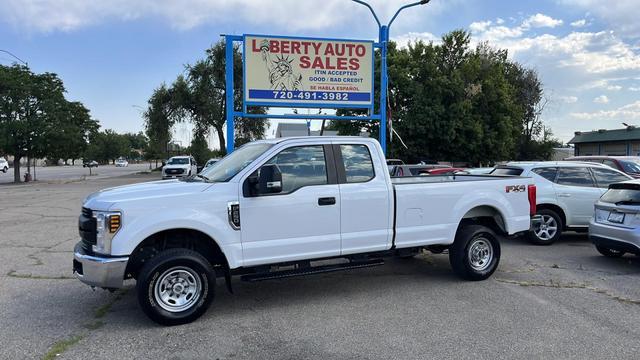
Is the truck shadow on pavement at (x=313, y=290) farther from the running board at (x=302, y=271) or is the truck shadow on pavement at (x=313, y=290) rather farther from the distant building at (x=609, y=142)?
the distant building at (x=609, y=142)

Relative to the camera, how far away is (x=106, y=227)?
191 inches

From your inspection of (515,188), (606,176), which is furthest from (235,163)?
(606,176)

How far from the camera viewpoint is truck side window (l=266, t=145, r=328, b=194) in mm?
5621

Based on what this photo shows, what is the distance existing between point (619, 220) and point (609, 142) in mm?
54429

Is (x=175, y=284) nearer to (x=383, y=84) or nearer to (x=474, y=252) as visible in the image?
(x=474, y=252)

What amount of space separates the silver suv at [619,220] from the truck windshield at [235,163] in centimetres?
560

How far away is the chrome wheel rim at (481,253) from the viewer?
677 centimetres

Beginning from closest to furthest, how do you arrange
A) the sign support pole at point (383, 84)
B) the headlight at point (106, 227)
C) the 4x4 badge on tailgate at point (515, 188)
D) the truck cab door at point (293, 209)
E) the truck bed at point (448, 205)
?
the headlight at point (106, 227), the truck cab door at point (293, 209), the truck bed at point (448, 205), the 4x4 badge on tailgate at point (515, 188), the sign support pole at point (383, 84)

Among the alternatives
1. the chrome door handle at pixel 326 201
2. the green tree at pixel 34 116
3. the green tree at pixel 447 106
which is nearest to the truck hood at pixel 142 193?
the chrome door handle at pixel 326 201

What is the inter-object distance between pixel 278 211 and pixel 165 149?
52037 millimetres

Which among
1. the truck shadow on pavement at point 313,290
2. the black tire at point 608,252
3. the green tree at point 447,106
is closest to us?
the truck shadow on pavement at point 313,290

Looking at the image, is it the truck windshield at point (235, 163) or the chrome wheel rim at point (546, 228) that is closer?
the truck windshield at point (235, 163)

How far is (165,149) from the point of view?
54.5m

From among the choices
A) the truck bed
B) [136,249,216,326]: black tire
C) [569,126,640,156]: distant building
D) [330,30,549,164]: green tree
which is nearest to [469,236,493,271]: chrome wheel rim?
the truck bed
